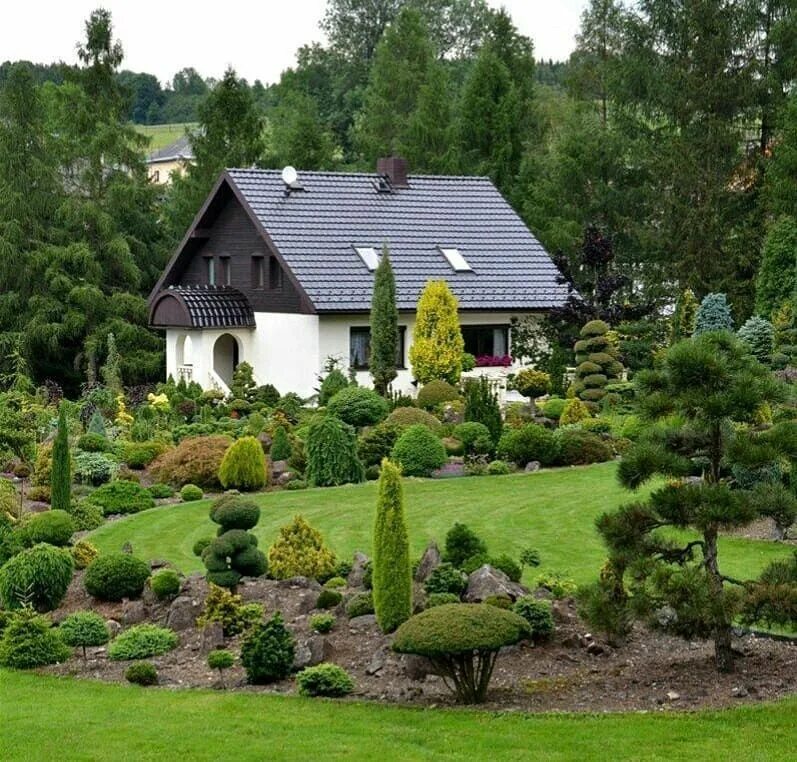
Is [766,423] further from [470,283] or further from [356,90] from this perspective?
[356,90]

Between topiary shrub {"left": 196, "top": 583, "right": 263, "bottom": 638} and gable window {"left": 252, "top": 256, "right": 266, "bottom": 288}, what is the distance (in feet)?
73.3

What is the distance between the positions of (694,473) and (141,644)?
5614mm

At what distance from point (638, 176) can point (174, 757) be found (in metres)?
36.3

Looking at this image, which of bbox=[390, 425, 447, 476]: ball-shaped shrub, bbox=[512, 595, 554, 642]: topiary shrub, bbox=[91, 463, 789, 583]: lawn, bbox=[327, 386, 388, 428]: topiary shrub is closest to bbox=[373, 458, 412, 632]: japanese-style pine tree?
bbox=[512, 595, 554, 642]: topiary shrub

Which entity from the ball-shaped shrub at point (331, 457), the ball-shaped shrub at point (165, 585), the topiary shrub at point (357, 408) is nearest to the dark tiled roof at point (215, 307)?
the topiary shrub at point (357, 408)

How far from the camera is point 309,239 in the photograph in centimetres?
3625

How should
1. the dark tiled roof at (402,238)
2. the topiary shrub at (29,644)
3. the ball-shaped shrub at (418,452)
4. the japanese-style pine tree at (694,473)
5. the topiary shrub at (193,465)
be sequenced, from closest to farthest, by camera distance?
1. the japanese-style pine tree at (694,473)
2. the topiary shrub at (29,644)
3. the topiary shrub at (193,465)
4. the ball-shaped shrub at (418,452)
5. the dark tiled roof at (402,238)

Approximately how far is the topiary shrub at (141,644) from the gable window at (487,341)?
22.2m

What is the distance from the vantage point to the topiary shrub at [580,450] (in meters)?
25.2

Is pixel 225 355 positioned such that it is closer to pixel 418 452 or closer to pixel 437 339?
pixel 437 339

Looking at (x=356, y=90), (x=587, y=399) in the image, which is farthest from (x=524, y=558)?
(x=356, y=90)

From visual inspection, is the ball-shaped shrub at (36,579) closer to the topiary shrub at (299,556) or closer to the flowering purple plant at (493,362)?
the topiary shrub at (299,556)

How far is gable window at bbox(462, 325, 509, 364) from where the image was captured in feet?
120

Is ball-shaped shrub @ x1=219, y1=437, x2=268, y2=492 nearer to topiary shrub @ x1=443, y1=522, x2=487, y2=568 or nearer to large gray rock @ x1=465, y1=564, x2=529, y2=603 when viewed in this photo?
topiary shrub @ x1=443, y1=522, x2=487, y2=568
